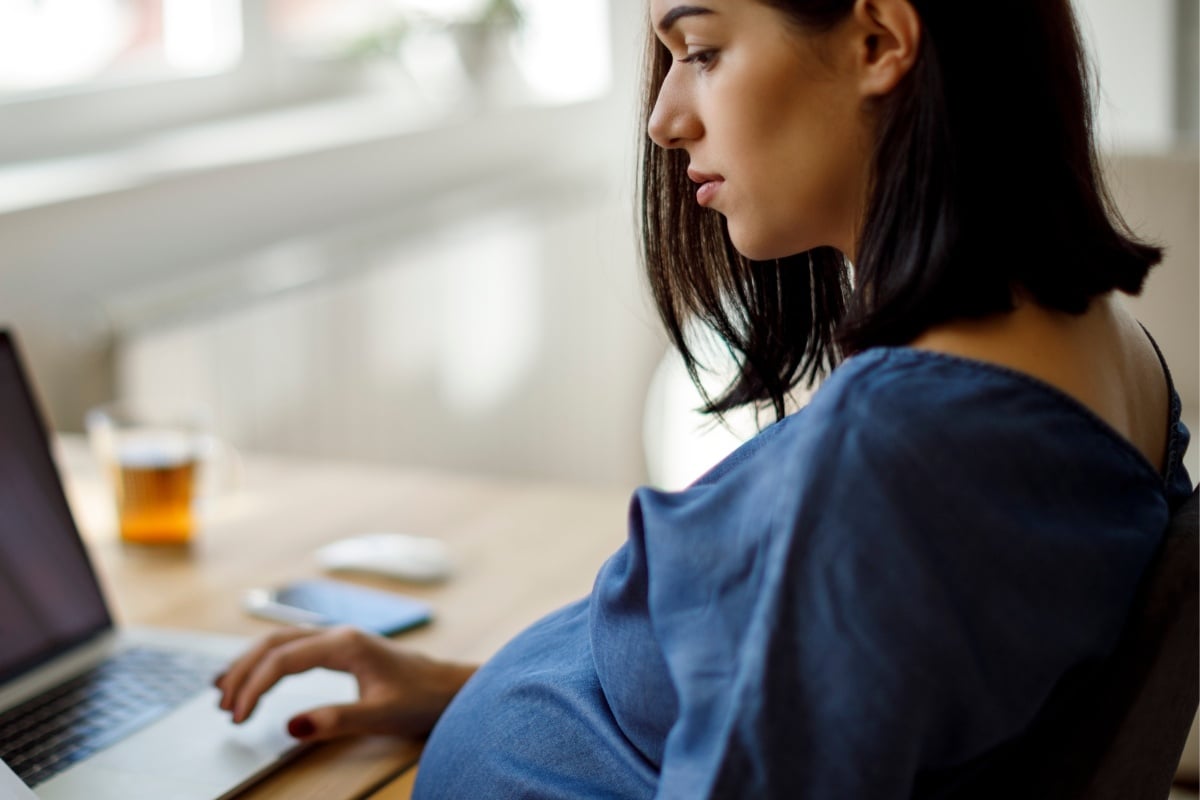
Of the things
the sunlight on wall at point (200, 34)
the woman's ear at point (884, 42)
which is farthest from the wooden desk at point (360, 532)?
the sunlight on wall at point (200, 34)

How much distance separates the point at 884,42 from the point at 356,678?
23.3 inches

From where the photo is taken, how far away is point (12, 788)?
2.69 feet

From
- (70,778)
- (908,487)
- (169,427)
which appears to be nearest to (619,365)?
(169,427)

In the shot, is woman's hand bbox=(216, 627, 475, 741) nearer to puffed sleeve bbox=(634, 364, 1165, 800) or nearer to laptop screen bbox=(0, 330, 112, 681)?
laptop screen bbox=(0, 330, 112, 681)

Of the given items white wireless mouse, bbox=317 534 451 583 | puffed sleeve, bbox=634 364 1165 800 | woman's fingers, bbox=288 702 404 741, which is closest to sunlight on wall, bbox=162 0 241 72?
white wireless mouse, bbox=317 534 451 583

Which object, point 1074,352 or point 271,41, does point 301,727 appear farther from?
point 271,41

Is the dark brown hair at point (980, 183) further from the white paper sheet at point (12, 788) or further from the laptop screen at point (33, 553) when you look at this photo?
the laptop screen at point (33, 553)

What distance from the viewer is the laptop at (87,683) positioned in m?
0.92

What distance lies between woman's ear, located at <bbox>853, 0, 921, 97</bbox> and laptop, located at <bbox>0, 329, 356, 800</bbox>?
59cm

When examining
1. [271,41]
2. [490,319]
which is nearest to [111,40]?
[271,41]

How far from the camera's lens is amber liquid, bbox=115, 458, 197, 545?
137 cm

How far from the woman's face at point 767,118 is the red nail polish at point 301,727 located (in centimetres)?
44

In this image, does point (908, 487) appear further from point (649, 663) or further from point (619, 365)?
point (619, 365)

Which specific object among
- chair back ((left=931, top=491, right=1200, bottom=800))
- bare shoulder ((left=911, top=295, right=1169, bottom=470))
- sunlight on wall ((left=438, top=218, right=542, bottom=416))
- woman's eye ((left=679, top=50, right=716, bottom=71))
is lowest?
sunlight on wall ((left=438, top=218, right=542, bottom=416))
